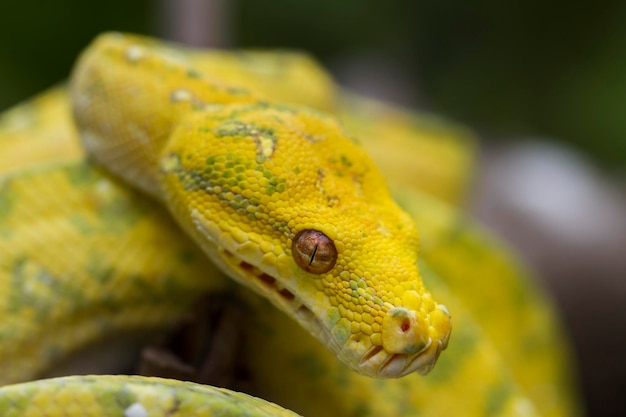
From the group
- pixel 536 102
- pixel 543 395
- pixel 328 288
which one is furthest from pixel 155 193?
pixel 536 102

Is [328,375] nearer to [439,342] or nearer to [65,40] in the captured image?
[439,342]

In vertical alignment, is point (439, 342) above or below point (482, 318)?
above

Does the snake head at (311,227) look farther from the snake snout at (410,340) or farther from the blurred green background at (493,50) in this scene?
the blurred green background at (493,50)

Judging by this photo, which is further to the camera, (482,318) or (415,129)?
(415,129)

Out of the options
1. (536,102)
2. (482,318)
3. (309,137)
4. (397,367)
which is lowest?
(536,102)

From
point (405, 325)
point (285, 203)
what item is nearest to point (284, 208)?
point (285, 203)

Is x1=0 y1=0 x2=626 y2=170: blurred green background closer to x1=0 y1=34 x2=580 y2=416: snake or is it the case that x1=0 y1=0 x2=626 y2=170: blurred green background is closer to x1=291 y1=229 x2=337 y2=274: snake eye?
x1=0 y1=34 x2=580 y2=416: snake

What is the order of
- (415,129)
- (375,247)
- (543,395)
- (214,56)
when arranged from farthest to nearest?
(415,129) → (543,395) → (214,56) → (375,247)

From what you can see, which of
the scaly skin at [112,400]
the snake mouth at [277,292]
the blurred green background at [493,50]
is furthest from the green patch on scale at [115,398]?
the blurred green background at [493,50]
